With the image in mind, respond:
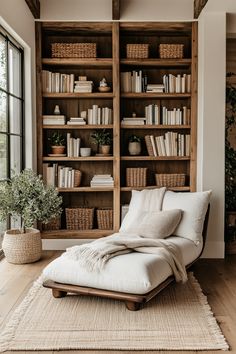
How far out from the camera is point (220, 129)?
16.8ft

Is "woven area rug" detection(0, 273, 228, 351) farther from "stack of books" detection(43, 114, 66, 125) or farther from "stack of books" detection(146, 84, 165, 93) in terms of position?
"stack of books" detection(146, 84, 165, 93)

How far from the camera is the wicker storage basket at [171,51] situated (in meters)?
5.47

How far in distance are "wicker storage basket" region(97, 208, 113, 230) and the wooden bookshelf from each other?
85 mm

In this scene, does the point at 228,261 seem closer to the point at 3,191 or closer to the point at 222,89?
the point at 222,89

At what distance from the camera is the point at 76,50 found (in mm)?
5453

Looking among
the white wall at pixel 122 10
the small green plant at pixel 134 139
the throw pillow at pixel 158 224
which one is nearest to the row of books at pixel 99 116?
the small green plant at pixel 134 139

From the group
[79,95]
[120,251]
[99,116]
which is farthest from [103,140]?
[120,251]

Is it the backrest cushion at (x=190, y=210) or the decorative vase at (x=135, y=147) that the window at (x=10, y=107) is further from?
the backrest cushion at (x=190, y=210)

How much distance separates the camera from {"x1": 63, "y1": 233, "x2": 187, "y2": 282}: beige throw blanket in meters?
3.51

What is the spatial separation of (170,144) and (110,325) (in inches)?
116

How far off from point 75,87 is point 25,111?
69cm

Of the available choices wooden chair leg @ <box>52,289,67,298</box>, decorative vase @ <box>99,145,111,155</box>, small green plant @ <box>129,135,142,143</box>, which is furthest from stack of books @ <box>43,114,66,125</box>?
wooden chair leg @ <box>52,289,67,298</box>

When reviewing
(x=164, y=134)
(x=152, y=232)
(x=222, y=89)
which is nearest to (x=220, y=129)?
(x=222, y=89)

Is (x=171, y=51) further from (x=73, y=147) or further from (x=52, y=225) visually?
(x=52, y=225)
